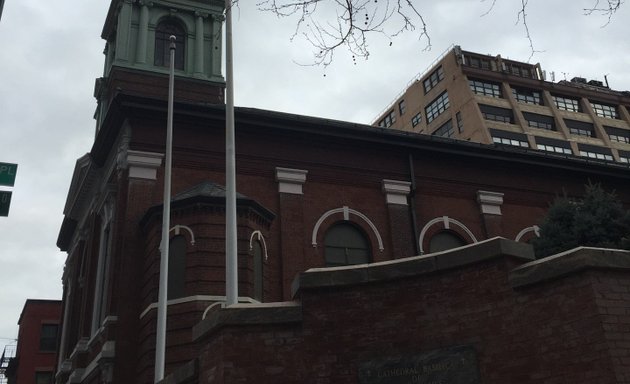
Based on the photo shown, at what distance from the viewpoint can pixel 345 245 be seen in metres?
25.4

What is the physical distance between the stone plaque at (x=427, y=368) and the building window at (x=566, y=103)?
240 feet

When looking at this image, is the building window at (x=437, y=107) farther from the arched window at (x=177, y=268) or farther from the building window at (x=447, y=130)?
the arched window at (x=177, y=268)

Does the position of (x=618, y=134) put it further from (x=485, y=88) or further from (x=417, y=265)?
(x=417, y=265)

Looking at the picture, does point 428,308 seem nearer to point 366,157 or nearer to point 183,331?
point 183,331

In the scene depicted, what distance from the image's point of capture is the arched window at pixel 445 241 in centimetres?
2683

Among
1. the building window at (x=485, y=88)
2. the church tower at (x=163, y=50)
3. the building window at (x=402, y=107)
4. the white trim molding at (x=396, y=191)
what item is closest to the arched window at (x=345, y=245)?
the white trim molding at (x=396, y=191)

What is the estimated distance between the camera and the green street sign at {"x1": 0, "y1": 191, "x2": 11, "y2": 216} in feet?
35.4

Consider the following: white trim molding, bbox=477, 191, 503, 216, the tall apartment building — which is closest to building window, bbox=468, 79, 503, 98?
the tall apartment building

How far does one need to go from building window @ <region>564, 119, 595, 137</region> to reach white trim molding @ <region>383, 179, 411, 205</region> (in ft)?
175

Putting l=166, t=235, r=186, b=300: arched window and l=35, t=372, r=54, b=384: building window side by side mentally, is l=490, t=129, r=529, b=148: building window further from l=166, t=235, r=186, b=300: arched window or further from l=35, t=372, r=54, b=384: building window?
l=166, t=235, r=186, b=300: arched window

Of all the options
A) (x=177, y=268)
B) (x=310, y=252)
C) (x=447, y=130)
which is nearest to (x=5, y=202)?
(x=177, y=268)

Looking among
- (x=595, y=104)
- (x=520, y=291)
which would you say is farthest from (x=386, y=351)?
(x=595, y=104)

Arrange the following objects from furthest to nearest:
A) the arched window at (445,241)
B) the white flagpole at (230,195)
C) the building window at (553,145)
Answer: the building window at (553,145)
the arched window at (445,241)
the white flagpole at (230,195)

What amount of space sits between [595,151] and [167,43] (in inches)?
2194
